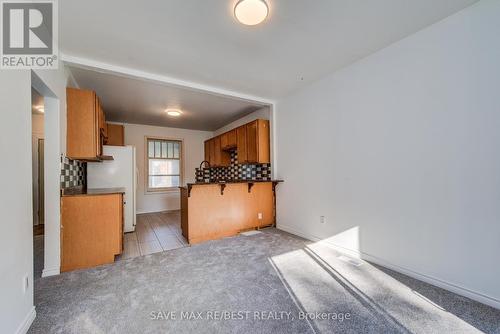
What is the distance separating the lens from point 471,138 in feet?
5.80

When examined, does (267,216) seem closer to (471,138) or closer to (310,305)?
(310,305)

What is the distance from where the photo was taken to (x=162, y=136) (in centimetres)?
594

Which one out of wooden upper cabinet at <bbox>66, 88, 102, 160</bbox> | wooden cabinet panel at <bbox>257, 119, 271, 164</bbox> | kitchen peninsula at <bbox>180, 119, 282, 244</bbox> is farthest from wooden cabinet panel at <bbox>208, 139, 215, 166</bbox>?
wooden upper cabinet at <bbox>66, 88, 102, 160</bbox>

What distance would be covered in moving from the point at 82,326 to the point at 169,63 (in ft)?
8.83

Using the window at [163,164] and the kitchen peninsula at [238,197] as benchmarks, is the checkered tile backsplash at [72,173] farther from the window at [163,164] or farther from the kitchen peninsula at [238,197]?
the window at [163,164]

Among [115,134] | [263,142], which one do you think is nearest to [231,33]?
[263,142]

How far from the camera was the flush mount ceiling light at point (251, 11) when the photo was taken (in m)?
1.65

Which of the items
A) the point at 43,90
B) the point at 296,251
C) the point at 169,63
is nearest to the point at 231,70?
the point at 169,63

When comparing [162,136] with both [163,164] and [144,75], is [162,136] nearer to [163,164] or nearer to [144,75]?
[163,164]

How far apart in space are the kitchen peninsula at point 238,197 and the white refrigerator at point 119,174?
3.51ft

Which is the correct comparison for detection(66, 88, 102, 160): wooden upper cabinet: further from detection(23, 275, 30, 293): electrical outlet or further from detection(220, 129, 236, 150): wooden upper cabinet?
detection(220, 129, 236, 150): wooden upper cabinet
